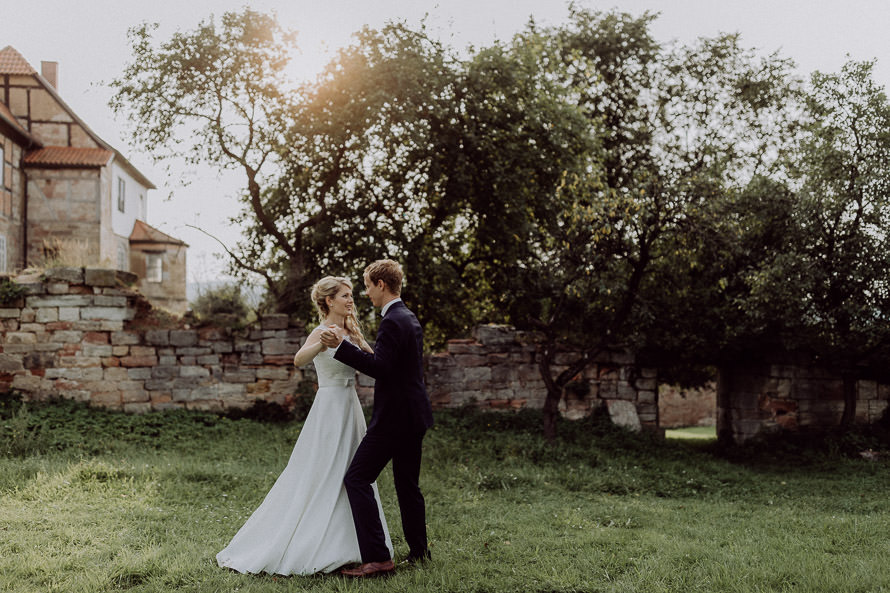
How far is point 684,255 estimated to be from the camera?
10812mm

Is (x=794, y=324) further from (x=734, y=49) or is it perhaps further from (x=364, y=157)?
(x=734, y=49)

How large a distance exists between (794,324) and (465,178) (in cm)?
608

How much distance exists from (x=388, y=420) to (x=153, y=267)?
29.0m

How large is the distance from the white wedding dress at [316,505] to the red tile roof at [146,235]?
2820 cm

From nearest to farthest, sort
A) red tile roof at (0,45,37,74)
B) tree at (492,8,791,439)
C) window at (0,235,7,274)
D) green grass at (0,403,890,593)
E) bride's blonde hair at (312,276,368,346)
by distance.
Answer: green grass at (0,403,890,593)
bride's blonde hair at (312,276,368,346)
tree at (492,8,791,439)
window at (0,235,7,274)
red tile roof at (0,45,37,74)

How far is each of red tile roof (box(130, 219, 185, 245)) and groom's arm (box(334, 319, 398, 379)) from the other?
2856 centimetres

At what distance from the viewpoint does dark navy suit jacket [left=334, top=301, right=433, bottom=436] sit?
4395 mm

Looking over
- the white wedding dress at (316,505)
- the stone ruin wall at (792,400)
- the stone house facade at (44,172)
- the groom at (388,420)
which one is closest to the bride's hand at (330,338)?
the groom at (388,420)

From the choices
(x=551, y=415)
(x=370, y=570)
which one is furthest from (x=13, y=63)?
(x=370, y=570)

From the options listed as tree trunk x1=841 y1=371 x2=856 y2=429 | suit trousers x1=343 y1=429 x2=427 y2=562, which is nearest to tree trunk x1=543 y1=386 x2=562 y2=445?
tree trunk x1=841 y1=371 x2=856 y2=429

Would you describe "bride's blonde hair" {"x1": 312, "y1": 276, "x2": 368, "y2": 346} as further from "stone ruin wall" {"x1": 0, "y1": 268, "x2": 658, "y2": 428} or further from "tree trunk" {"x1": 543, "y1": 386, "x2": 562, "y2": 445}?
"stone ruin wall" {"x1": 0, "y1": 268, "x2": 658, "y2": 428}

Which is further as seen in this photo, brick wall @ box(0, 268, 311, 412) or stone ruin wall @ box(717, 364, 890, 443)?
stone ruin wall @ box(717, 364, 890, 443)

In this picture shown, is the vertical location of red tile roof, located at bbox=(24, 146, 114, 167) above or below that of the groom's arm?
above

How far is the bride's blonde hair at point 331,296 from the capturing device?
4.72 meters
